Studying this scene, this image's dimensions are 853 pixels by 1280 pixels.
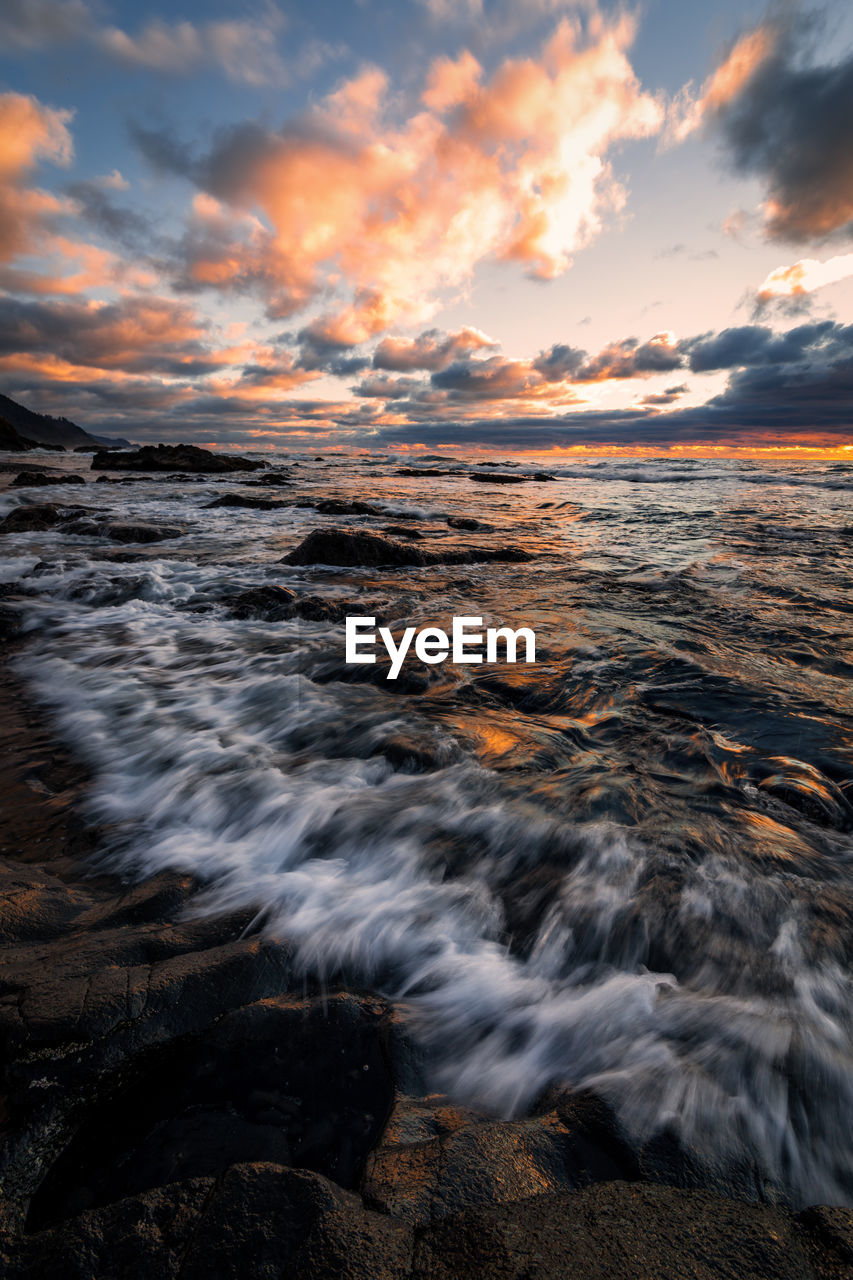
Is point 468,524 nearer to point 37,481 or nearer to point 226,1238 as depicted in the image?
point 226,1238

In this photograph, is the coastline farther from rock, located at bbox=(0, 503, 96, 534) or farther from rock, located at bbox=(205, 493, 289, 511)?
rock, located at bbox=(205, 493, 289, 511)

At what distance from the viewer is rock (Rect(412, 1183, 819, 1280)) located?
1120 millimetres

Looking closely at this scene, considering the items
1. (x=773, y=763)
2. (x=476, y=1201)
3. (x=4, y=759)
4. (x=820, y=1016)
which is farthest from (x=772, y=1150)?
(x=4, y=759)

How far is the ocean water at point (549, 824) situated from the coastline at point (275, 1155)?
0.63 ft

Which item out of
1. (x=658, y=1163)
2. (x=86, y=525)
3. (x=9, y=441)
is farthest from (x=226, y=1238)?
(x=9, y=441)

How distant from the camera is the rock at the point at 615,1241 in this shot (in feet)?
3.67

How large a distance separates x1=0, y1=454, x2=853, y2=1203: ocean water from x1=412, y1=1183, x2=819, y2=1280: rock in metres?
0.24

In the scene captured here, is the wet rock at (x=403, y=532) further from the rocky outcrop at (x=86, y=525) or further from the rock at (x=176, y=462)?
the rock at (x=176, y=462)

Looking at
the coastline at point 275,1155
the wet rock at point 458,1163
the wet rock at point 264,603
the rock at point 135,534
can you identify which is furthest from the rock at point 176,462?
the wet rock at point 458,1163

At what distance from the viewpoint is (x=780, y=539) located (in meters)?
12.0

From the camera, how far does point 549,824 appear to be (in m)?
2.94

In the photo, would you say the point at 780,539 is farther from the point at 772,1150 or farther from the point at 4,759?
the point at 4,759

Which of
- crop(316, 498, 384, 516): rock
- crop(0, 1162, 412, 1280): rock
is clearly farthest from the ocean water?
crop(316, 498, 384, 516): rock

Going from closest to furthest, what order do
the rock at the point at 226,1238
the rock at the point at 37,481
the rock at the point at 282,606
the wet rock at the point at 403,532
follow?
the rock at the point at 226,1238 → the rock at the point at 282,606 → the wet rock at the point at 403,532 → the rock at the point at 37,481
